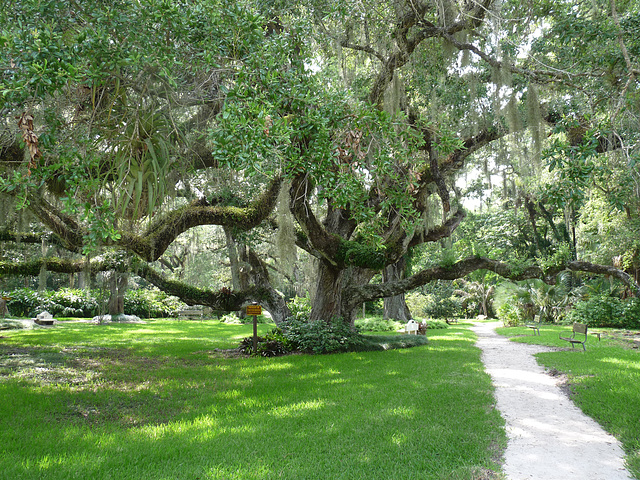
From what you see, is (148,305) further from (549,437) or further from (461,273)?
(549,437)

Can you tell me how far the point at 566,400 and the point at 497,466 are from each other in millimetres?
2725

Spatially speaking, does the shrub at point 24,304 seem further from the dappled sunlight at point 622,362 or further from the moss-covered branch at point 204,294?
the dappled sunlight at point 622,362

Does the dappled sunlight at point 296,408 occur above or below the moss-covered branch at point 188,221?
below

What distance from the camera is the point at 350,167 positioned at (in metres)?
4.89

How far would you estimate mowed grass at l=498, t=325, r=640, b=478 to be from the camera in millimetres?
3959

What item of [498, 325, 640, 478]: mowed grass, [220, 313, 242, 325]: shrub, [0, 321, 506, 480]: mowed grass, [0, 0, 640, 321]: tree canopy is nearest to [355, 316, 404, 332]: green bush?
[0, 0, 640, 321]: tree canopy

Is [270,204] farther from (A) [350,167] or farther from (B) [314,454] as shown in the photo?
(B) [314,454]

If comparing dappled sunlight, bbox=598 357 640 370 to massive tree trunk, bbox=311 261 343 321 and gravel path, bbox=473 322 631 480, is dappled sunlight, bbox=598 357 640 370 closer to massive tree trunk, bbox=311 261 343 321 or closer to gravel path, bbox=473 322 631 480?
gravel path, bbox=473 322 631 480

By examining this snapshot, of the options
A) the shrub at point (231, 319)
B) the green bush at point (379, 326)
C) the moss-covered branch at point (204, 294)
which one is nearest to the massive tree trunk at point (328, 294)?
the moss-covered branch at point (204, 294)

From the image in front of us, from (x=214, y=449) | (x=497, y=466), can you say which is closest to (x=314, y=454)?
(x=214, y=449)

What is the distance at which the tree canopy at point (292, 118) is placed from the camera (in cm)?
398

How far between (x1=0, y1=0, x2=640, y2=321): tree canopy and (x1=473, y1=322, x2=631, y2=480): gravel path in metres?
2.16

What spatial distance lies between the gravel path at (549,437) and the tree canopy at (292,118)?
2163 millimetres

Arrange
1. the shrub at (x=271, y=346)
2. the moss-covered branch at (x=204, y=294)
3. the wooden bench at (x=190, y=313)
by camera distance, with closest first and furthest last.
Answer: the shrub at (x=271, y=346) → the moss-covered branch at (x=204, y=294) → the wooden bench at (x=190, y=313)
